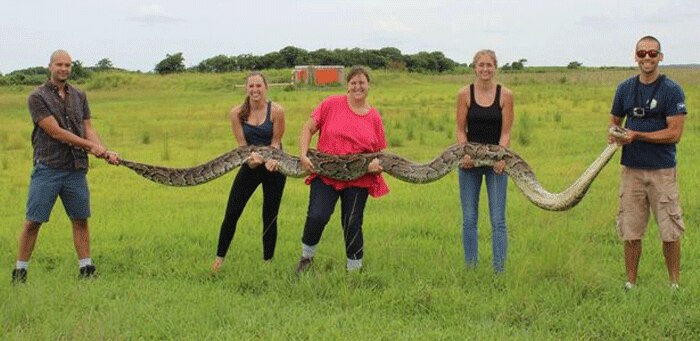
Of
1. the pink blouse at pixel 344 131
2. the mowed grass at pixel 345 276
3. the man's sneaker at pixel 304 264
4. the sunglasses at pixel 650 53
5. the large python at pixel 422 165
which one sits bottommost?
the mowed grass at pixel 345 276

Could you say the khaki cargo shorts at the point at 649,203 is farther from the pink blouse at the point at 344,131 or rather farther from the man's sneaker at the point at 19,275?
the man's sneaker at the point at 19,275

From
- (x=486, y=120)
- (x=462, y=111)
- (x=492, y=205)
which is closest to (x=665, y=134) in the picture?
(x=486, y=120)

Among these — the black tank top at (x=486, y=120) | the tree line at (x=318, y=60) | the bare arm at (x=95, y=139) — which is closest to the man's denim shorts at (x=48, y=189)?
the bare arm at (x=95, y=139)

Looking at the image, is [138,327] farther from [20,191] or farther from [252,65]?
[252,65]

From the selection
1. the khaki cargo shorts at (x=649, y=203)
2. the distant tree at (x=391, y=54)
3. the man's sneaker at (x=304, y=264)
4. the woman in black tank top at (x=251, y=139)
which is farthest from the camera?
the distant tree at (x=391, y=54)

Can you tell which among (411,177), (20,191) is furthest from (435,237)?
(20,191)

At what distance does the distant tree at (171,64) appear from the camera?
7569 cm

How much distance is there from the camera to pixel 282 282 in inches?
284

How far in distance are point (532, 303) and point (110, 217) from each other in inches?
259

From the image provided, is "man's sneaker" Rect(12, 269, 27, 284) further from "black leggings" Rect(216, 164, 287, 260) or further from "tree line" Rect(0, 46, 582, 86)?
"tree line" Rect(0, 46, 582, 86)

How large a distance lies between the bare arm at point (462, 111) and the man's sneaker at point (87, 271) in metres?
4.20

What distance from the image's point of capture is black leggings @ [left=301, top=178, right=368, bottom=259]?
7.30 m

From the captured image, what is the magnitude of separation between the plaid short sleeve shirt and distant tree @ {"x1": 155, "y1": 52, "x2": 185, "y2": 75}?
70.0 meters

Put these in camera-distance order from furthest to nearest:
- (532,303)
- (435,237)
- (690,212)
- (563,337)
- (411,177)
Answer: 1. (690,212)
2. (435,237)
3. (411,177)
4. (532,303)
5. (563,337)
